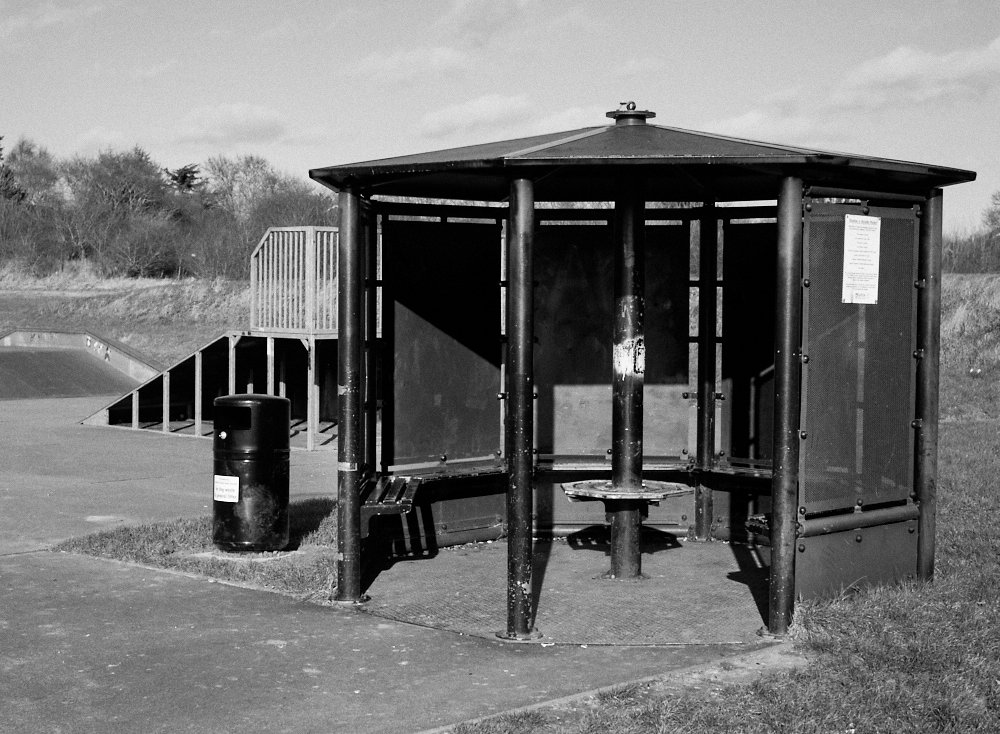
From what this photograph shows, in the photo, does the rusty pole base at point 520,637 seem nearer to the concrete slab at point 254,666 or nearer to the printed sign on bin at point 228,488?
the concrete slab at point 254,666

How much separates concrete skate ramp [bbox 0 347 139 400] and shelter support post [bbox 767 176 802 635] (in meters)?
19.3

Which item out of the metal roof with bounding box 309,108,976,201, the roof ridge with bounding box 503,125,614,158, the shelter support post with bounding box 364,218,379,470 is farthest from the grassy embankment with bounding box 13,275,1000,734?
the roof ridge with bounding box 503,125,614,158

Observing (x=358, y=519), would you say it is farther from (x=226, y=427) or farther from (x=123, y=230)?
(x=123, y=230)

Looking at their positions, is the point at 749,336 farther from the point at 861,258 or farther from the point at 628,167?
the point at 628,167

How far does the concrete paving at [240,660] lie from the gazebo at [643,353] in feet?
1.76

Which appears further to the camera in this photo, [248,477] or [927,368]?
[248,477]

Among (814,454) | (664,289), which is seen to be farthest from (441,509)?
(814,454)

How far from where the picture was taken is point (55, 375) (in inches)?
948

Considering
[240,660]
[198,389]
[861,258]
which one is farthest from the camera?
[198,389]

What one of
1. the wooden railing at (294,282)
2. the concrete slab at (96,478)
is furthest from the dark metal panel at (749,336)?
the wooden railing at (294,282)

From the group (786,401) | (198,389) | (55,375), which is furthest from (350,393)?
(55,375)

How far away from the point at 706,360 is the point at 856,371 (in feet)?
7.37

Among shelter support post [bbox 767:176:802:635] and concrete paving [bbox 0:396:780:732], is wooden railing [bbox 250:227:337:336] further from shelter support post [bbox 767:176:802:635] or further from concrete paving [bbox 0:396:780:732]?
shelter support post [bbox 767:176:802:635]

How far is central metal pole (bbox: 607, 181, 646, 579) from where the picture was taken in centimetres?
767
